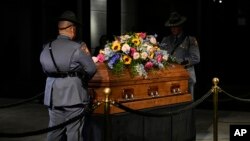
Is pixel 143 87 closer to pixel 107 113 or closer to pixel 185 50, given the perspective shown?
pixel 107 113

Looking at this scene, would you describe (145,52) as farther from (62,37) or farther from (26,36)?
(26,36)

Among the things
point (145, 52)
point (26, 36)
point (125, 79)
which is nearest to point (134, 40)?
point (145, 52)

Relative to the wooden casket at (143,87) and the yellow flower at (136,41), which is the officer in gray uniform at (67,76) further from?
the yellow flower at (136,41)

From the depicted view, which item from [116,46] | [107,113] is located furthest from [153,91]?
[107,113]

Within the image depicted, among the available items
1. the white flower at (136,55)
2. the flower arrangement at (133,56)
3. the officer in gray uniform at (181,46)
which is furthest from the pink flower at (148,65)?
the officer in gray uniform at (181,46)

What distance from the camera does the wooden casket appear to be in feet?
19.5

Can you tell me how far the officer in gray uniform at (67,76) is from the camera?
5344 millimetres

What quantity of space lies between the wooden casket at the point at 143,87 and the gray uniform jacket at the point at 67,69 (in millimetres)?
489

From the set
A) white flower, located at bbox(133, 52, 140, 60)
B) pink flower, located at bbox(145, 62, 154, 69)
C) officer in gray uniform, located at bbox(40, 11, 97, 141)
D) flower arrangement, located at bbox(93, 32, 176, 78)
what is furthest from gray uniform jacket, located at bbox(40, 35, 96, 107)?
pink flower, located at bbox(145, 62, 154, 69)

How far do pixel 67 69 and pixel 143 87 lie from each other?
4.74 ft

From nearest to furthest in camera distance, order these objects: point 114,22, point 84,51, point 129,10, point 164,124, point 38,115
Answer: point 84,51 → point 164,124 → point 38,115 → point 114,22 → point 129,10

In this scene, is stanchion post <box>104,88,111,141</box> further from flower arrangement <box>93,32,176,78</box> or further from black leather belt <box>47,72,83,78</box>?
flower arrangement <box>93,32,176,78</box>

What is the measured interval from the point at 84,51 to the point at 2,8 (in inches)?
475

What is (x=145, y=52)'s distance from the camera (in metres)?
6.47
